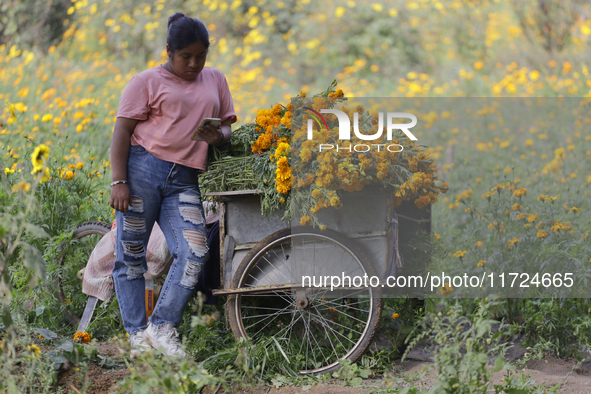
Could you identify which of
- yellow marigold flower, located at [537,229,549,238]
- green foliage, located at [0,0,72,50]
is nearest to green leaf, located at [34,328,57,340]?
yellow marigold flower, located at [537,229,549,238]

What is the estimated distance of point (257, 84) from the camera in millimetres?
7887

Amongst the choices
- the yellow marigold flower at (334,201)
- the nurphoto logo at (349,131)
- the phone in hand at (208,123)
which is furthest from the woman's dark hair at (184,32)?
the yellow marigold flower at (334,201)

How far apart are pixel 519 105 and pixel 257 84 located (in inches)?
132

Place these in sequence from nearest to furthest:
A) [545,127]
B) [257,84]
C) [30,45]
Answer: [545,127] → [257,84] → [30,45]

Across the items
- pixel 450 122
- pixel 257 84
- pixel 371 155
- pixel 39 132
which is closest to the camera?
pixel 371 155

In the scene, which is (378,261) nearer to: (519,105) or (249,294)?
(249,294)

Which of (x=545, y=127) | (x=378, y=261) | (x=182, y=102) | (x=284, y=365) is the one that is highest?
(x=545, y=127)

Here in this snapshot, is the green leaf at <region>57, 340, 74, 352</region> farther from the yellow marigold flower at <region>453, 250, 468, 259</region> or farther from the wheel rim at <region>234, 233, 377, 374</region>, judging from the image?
the yellow marigold flower at <region>453, 250, 468, 259</region>

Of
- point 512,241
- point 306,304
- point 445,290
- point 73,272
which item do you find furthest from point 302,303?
point 73,272

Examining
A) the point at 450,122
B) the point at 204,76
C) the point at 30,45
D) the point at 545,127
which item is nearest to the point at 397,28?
the point at 450,122

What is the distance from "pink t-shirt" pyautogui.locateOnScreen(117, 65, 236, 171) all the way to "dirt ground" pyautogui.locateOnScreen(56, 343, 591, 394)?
1.01 metres

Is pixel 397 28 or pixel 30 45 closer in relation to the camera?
pixel 30 45

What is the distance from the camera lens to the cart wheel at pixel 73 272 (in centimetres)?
365

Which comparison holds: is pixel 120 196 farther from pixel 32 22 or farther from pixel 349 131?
pixel 32 22
